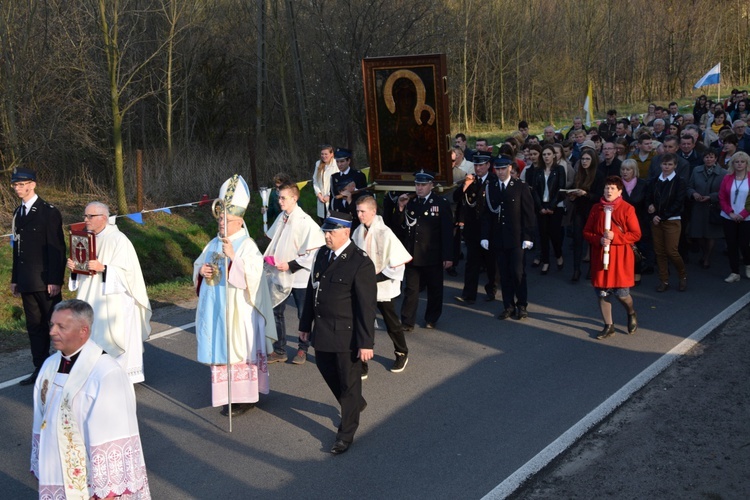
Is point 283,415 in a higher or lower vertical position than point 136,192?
lower

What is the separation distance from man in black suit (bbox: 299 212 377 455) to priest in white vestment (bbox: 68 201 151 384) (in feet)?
7.22

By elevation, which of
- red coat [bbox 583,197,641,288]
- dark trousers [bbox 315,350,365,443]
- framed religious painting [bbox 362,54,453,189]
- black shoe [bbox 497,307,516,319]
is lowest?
black shoe [bbox 497,307,516,319]

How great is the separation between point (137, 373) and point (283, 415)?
1.68m

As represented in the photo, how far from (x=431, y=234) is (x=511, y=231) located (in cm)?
111

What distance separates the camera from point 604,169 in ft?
41.4

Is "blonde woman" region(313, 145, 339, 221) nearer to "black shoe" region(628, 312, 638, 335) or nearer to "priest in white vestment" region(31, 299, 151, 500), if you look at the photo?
"black shoe" region(628, 312, 638, 335)

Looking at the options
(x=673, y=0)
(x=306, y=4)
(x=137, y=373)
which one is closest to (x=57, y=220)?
(x=137, y=373)

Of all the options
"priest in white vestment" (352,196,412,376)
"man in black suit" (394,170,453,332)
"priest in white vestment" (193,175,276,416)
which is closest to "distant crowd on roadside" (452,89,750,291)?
"man in black suit" (394,170,453,332)

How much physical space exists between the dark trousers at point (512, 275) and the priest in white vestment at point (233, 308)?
3.78m

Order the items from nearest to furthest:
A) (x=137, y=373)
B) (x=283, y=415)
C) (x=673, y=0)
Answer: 1. (x=283, y=415)
2. (x=137, y=373)
3. (x=673, y=0)

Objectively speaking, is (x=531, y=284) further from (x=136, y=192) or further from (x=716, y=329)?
(x=136, y=192)

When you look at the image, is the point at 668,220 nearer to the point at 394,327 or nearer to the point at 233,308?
the point at 394,327

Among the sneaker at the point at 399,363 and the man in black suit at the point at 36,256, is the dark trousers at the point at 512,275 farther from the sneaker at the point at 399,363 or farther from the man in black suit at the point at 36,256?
the man in black suit at the point at 36,256

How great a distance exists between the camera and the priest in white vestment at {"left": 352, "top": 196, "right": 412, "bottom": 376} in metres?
8.43
